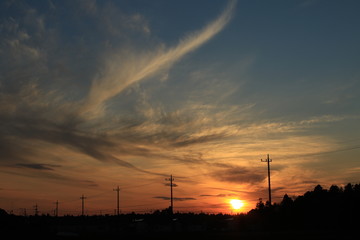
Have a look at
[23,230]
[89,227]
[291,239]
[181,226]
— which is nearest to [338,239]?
[291,239]

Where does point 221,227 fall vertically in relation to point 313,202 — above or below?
below

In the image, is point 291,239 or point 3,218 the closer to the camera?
point 291,239

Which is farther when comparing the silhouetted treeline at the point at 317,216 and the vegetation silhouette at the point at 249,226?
the silhouetted treeline at the point at 317,216

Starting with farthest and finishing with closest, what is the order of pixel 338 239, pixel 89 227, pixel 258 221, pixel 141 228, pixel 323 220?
pixel 89 227
pixel 141 228
pixel 258 221
pixel 323 220
pixel 338 239

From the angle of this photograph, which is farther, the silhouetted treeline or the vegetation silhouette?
the silhouetted treeline

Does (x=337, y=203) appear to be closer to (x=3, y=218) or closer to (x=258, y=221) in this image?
(x=258, y=221)

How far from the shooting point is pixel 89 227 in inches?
5344

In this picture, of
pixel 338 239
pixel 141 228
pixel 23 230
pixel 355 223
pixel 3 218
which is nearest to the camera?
pixel 338 239

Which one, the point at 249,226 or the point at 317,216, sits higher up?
the point at 317,216

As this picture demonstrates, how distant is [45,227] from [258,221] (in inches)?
2400

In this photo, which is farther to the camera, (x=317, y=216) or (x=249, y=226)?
(x=249, y=226)

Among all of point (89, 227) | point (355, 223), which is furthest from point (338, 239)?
point (89, 227)

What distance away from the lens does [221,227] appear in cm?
13625

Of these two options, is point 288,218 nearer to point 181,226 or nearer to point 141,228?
point 181,226
